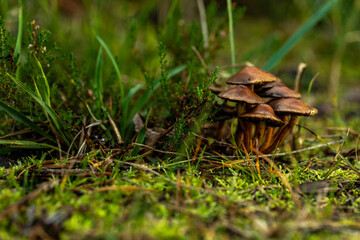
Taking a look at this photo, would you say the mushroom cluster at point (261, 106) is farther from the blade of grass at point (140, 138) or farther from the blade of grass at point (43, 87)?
the blade of grass at point (43, 87)

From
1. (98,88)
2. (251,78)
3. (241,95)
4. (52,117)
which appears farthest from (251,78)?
(52,117)

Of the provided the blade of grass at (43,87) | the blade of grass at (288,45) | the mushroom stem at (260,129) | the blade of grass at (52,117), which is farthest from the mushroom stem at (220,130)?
the blade of grass at (43,87)

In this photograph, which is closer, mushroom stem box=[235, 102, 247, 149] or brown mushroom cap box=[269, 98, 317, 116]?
brown mushroom cap box=[269, 98, 317, 116]

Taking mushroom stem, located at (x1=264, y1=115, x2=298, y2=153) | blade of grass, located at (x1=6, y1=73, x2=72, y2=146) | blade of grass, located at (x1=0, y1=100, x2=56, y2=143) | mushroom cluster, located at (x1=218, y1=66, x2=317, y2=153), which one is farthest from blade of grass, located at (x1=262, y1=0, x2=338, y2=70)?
blade of grass, located at (x1=0, y1=100, x2=56, y2=143)

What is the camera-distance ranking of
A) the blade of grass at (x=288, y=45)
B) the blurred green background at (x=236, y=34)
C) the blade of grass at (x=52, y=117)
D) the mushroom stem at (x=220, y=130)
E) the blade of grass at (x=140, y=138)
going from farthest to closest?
the blurred green background at (x=236, y=34)
the blade of grass at (x=288, y=45)
the mushroom stem at (x=220, y=130)
the blade of grass at (x=140, y=138)
the blade of grass at (x=52, y=117)

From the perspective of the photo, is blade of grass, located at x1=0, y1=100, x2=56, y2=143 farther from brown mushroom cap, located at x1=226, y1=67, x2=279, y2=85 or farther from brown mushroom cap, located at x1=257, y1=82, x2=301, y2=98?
brown mushroom cap, located at x1=257, y1=82, x2=301, y2=98

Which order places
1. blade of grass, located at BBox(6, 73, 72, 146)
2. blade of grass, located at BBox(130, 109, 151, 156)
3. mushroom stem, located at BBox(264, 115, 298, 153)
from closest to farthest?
blade of grass, located at BBox(6, 73, 72, 146) → blade of grass, located at BBox(130, 109, 151, 156) → mushroom stem, located at BBox(264, 115, 298, 153)
